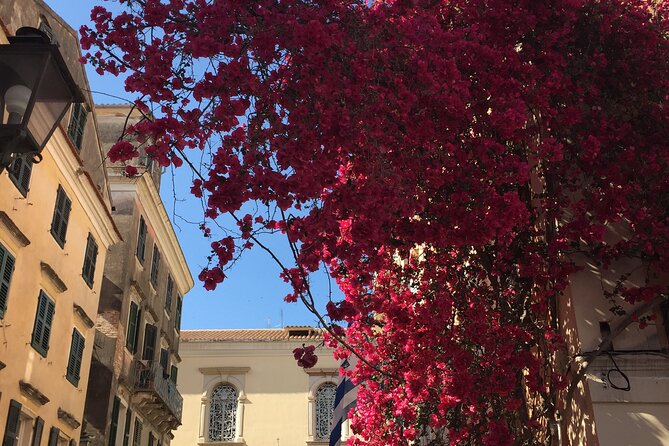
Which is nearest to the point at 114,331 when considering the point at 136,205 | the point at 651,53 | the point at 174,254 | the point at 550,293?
the point at 136,205

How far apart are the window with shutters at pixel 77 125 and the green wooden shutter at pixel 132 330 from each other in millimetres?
6478

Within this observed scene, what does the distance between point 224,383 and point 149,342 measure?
11.7 m

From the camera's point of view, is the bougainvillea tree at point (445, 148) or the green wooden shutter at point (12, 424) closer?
the bougainvillea tree at point (445, 148)

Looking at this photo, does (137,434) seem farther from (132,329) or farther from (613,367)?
(613,367)

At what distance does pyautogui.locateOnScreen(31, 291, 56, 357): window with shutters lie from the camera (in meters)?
15.2

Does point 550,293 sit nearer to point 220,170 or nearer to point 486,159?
point 486,159

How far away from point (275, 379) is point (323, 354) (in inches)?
99.5

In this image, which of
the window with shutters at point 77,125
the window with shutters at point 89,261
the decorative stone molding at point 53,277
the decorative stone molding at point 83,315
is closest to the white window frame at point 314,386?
the window with shutters at point 89,261

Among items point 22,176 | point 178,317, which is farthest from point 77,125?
point 178,317

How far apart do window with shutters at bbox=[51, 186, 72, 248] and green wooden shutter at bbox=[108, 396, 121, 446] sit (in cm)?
632

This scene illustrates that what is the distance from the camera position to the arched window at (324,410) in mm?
35156

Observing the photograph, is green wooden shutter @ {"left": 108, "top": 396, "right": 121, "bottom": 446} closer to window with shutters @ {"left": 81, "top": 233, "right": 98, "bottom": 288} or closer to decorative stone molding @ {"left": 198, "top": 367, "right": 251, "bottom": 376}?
window with shutters @ {"left": 81, "top": 233, "right": 98, "bottom": 288}

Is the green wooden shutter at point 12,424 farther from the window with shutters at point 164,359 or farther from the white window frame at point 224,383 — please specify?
the white window frame at point 224,383

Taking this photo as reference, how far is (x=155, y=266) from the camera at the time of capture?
26453 mm
